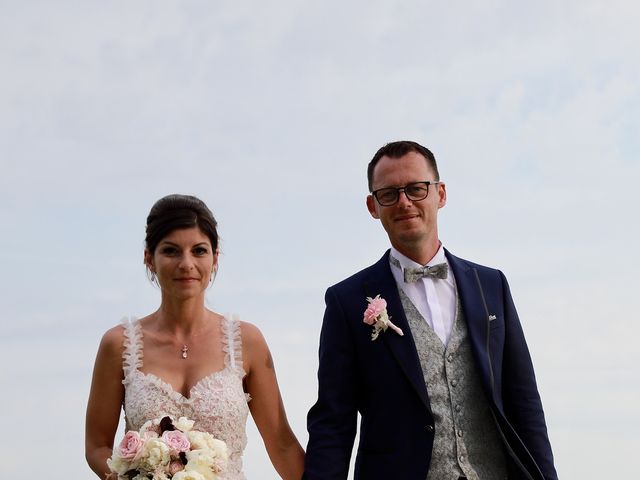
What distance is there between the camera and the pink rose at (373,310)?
595cm

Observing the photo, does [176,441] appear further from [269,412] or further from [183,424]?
[269,412]

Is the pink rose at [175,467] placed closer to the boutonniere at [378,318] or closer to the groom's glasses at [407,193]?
the boutonniere at [378,318]

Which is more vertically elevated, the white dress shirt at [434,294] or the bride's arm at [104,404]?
the white dress shirt at [434,294]

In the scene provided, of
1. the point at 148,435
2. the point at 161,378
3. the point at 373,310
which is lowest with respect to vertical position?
the point at 148,435

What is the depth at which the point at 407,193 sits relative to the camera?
6.02 m

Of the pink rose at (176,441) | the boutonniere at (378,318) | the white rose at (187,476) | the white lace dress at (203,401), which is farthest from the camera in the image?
the white lace dress at (203,401)

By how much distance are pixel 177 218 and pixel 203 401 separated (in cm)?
118

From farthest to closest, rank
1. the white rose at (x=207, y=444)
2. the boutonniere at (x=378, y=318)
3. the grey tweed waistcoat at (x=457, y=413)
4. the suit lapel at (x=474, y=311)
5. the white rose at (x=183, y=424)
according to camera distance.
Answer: the boutonniere at (x=378, y=318) < the suit lapel at (x=474, y=311) < the grey tweed waistcoat at (x=457, y=413) < the white rose at (x=183, y=424) < the white rose at (x=207, y=444)

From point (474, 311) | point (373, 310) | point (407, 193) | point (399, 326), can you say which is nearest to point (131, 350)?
point (373, 310)

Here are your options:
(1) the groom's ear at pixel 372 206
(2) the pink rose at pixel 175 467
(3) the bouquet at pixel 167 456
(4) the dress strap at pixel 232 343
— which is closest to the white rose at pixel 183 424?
(3) the bouquet at pixel 167 456

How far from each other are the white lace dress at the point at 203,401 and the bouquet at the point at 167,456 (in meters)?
0.48

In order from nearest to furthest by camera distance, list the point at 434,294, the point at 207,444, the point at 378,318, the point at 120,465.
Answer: the point at 120,465 → the point at 207,444 → the point at 378,318 → the point at 434,294

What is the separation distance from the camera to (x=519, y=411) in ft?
19.8


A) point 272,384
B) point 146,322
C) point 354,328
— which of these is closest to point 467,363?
point 354,328
